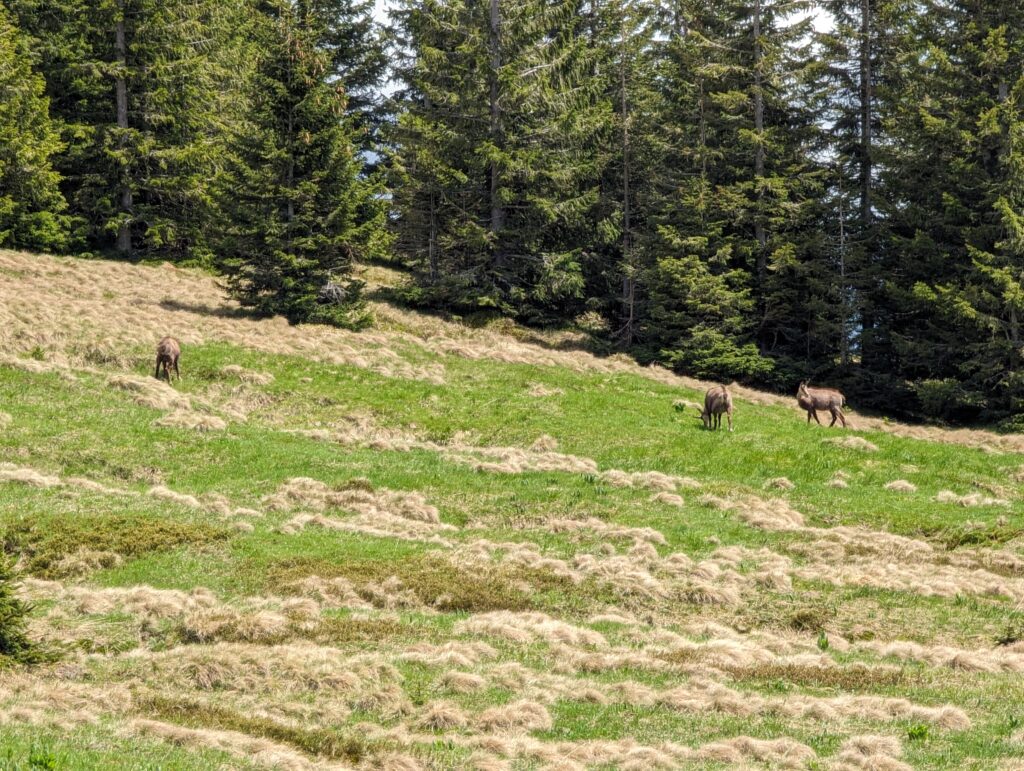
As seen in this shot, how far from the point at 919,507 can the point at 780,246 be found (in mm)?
26405

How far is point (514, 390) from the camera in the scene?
123ft

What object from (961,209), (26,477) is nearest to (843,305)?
(961,209)

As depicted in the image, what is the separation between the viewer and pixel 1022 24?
43500 mm

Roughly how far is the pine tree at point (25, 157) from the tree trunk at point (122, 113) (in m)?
3.39

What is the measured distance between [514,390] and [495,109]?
21.1 metres

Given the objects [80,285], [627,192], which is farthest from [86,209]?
[627,192]

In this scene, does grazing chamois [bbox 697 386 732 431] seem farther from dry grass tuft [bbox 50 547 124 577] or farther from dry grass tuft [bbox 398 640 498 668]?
dry grass tuft [bbox 50 547 124 577]

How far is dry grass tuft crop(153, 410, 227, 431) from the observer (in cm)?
2823

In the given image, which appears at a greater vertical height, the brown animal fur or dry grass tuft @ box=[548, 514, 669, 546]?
the brown animal fur

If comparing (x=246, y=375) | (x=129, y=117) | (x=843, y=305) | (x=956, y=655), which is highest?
(x=129, y=117)

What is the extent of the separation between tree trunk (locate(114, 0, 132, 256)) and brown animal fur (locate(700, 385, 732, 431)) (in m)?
36.2

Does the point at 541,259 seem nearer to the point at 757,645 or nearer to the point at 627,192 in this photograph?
the point at 627,192

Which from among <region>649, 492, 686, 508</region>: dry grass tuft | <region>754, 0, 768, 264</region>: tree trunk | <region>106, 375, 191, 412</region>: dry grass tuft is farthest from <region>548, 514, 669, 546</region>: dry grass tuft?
<region>754, 0, 768, 264</region>: tree trunk

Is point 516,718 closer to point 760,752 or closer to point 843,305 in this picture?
point 760,752
